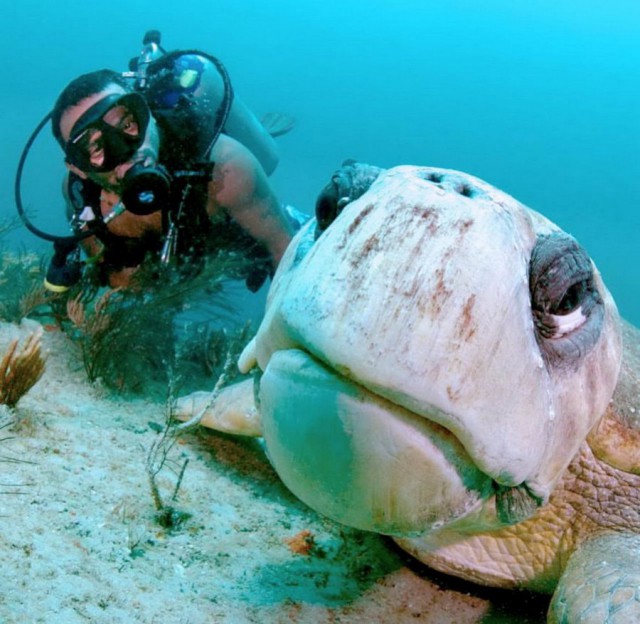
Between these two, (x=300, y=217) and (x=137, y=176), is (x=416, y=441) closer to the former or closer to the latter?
(x=137, y=176)

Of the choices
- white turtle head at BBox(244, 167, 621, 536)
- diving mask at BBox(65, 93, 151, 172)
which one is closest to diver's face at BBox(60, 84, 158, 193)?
diving mask at BBox(65, 93, 151, 172)

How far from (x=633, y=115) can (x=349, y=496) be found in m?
130

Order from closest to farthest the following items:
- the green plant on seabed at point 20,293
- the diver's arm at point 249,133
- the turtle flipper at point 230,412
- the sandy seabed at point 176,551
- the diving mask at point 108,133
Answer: the sandy seabed at point 176,551
the turtle flipper at point 230,412
the diving mask at point 108,133
the green plant on seabed at point 20,293
the diver's arm at point 249,133

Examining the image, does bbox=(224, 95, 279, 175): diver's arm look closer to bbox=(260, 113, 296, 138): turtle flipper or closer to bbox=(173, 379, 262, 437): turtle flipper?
bbox=(260, 113, 296, 138): turtle flipper

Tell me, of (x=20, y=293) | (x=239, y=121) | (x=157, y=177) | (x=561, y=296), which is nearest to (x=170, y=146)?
(x=157, y=177)

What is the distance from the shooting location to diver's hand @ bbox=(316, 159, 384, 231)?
61.4 inches

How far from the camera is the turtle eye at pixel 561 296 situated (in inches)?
54.6

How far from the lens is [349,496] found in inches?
49.8

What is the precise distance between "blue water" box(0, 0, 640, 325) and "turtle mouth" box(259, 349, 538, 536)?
277ft

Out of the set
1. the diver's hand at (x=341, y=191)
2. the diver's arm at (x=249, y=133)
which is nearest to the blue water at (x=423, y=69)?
the diver's arm at (x=249, y=133)

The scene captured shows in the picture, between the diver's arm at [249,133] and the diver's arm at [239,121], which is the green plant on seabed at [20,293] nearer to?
the diver's arm at [239,121]

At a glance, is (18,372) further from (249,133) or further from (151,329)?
(249,133)

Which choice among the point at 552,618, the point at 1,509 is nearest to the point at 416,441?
the point at 552,618

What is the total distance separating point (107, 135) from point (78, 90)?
18.5 inches
